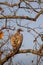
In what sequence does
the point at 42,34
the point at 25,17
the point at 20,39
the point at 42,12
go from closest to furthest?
1. the point at 20,39
2. the point at 25,17
3. the point at 42,12
4. the point at 42,34

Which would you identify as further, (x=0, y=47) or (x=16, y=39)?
(x=0, y=47)

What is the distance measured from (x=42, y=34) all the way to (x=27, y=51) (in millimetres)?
953

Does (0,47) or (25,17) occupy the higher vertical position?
(25,17)

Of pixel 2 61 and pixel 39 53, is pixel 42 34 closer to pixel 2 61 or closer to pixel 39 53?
pixel 39 53

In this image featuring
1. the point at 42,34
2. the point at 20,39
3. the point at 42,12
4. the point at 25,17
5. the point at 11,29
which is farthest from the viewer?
the point at 11,29

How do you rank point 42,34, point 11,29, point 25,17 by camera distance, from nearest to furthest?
point 25,17
point 42,34
point 11,29

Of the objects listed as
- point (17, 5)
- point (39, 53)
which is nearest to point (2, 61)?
point (39, 53)

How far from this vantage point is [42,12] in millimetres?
5473

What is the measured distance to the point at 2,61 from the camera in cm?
504

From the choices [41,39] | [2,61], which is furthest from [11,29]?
[2,61]

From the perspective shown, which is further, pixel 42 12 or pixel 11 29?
pixel 11 29

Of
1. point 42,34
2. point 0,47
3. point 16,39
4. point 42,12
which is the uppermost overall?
point 42,12

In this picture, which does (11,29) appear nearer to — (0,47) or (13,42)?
(0,47)

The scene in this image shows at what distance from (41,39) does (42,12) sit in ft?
2.68
